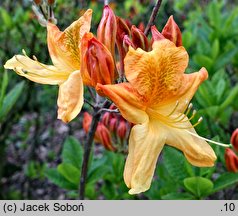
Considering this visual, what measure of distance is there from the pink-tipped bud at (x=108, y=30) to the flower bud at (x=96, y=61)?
0.06 m

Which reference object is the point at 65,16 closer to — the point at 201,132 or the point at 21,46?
the point at 21,46

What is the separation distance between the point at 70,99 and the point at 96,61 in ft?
0.39

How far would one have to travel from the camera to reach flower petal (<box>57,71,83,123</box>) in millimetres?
1195

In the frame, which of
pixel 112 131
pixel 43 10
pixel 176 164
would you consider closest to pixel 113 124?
pixel 112 131

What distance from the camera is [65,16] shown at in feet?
11.1

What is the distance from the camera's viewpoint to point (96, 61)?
1.20m

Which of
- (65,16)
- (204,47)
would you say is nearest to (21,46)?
(65,16)

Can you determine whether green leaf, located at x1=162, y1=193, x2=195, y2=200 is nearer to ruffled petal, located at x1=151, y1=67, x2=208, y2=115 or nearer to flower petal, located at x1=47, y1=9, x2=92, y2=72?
ruffled petal, located at x1=151, y1=67, x2=208, y2=115

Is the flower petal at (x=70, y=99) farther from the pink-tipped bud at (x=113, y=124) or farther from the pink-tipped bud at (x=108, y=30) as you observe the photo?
the pink-tipped bud at (x=113, y=124)

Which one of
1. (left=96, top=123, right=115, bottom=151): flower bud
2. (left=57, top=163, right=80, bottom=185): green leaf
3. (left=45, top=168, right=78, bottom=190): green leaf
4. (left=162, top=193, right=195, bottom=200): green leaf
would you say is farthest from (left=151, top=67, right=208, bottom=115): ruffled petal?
(left=45, top=168, right=78, bottom=190): green leaf

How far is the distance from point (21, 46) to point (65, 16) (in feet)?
1.34

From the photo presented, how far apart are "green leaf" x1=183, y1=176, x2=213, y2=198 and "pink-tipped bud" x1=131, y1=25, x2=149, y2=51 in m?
0.57

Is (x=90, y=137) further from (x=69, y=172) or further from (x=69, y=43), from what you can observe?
(x=69, y=172)
